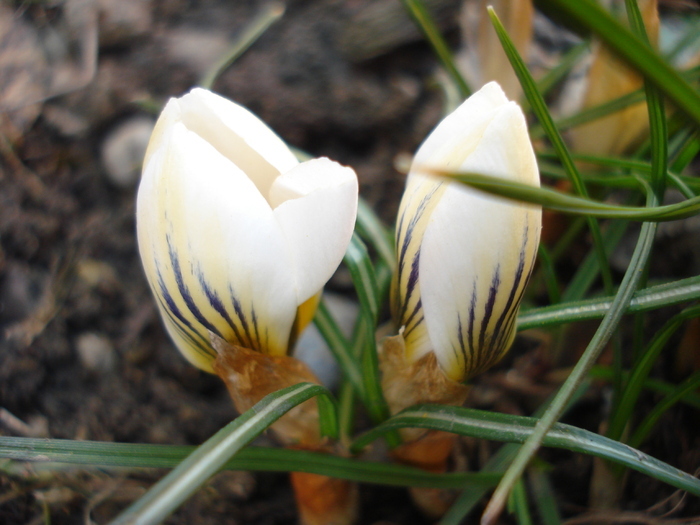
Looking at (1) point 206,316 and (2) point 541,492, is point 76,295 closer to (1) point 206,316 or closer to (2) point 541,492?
(1) point 206,316

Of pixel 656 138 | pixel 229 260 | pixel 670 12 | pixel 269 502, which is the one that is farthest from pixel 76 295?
pixel 670 12

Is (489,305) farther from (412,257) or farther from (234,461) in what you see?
(234,461)

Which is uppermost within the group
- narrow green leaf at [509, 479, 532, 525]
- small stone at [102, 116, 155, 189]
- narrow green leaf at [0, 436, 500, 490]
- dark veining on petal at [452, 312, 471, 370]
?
small stone at [102, 116, 155, 189]

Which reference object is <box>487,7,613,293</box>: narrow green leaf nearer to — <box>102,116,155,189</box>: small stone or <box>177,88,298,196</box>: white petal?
<box>177,88,298,196</box>: white petal

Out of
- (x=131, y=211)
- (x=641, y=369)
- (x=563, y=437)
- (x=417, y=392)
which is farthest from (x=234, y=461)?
(x=131, y=211)

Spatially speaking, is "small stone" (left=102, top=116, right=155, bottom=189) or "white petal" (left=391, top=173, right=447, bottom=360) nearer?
"white petal" (left=391, top=173, right=447, bottom=360)

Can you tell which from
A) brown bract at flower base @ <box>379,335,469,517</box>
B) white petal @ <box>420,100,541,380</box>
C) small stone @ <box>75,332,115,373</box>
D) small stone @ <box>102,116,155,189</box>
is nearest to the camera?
white petal @ <box>420,100,541,380</box>

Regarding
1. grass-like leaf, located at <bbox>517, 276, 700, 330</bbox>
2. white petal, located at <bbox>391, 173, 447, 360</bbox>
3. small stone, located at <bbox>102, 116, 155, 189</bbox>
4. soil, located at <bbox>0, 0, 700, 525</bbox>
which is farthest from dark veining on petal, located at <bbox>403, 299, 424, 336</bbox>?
small stone, located at <bbox>102, 116, 155, 189</bbox>
